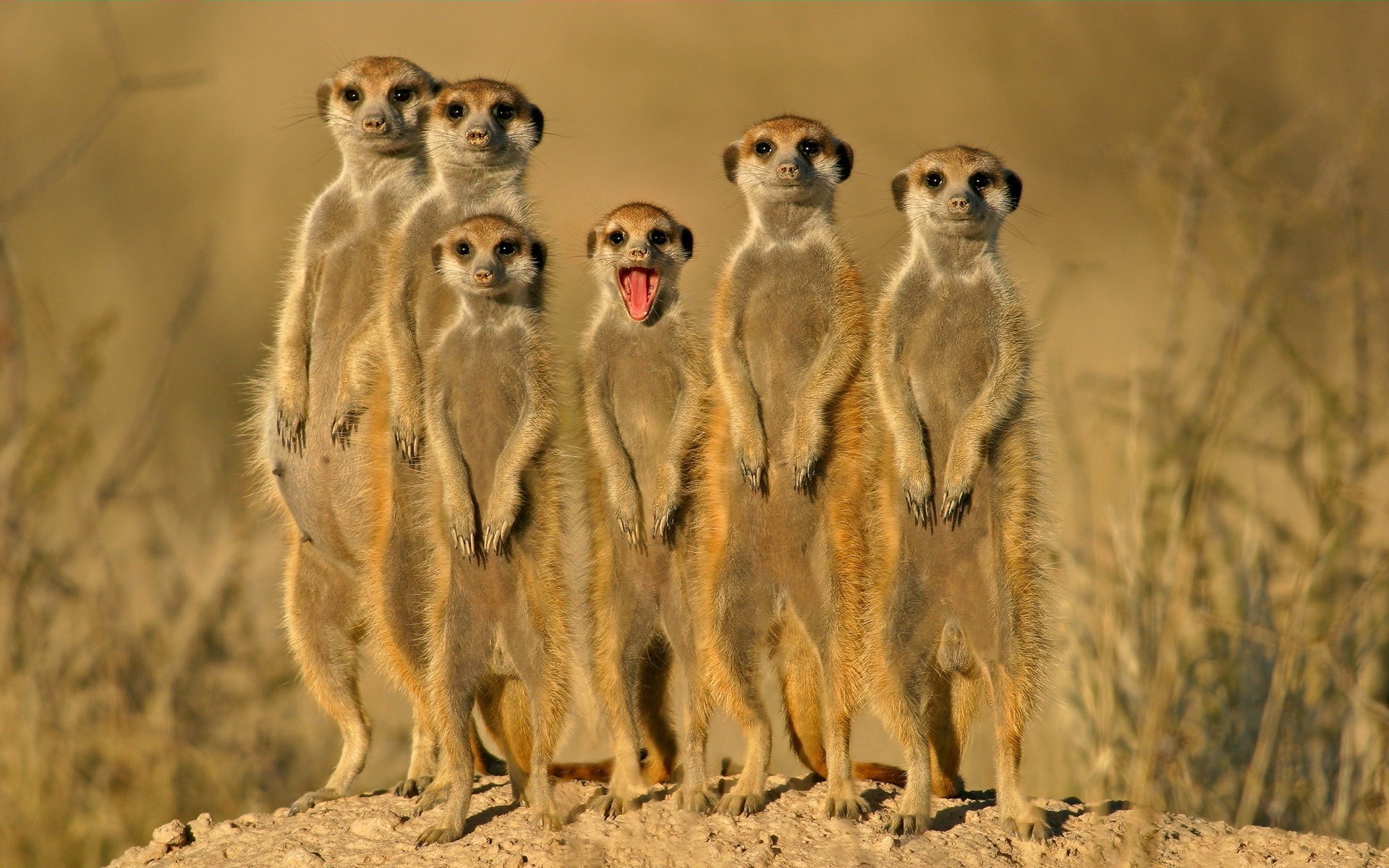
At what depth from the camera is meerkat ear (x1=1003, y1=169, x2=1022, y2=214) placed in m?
4.39

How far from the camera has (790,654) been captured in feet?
14.0

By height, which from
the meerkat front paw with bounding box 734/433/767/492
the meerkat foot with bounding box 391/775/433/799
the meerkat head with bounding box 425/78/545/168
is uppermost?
the meerkat head with bounding box 425/78/545/168

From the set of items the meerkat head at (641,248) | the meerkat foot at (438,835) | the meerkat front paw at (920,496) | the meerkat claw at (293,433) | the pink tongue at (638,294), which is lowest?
the meerkat foot at (438,835)

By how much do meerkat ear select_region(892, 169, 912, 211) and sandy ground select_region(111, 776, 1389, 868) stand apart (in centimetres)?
171

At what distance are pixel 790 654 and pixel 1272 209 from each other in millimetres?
2839

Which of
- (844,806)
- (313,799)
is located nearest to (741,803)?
(844,806)

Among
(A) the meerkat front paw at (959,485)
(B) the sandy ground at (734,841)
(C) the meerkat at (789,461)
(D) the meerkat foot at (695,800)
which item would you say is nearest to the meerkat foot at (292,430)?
(B) the sandy ground at (734,841)

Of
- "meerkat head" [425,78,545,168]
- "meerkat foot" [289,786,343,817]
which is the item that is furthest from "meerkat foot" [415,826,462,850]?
"meerkat head" [425,78,545,168]

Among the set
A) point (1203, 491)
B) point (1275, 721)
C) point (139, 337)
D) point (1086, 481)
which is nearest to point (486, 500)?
point (1203, 491)

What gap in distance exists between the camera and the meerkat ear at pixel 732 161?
4629 millimetres

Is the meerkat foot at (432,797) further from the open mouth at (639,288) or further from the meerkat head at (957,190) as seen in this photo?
the meerkat head at (957,190)

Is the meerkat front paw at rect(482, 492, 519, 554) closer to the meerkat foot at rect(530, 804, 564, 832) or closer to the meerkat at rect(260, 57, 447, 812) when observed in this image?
the meerkat at rect(260, 57, 447, 812)

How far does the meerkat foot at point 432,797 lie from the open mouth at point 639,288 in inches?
57.4

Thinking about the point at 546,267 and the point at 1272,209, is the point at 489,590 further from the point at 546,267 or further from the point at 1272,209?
the point at 1272,209
